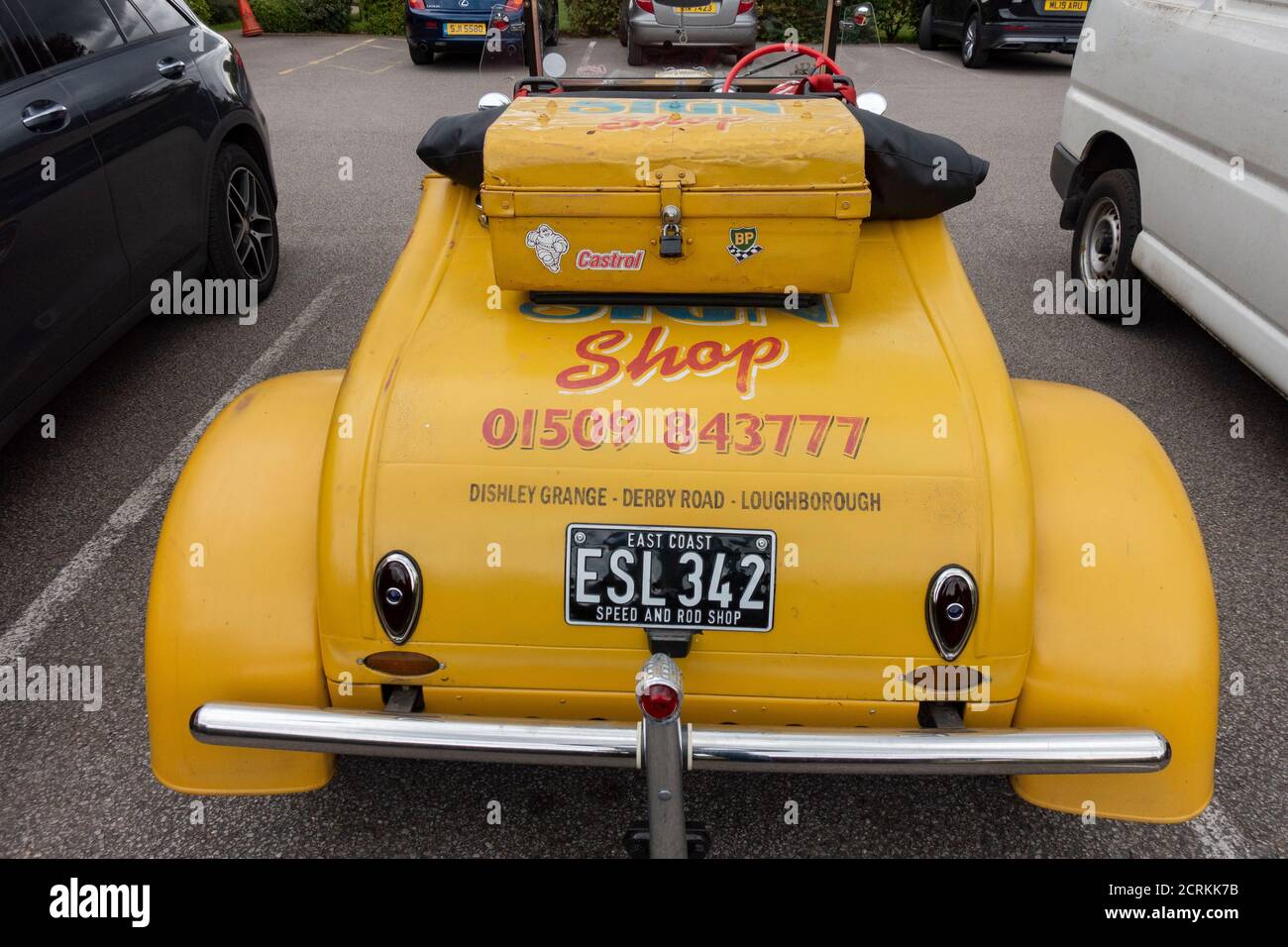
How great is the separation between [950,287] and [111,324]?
3547mm

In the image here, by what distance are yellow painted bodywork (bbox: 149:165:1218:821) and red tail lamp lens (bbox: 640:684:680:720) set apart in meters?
0.30

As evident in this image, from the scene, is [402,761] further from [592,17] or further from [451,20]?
[451,20]

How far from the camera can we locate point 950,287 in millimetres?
2619

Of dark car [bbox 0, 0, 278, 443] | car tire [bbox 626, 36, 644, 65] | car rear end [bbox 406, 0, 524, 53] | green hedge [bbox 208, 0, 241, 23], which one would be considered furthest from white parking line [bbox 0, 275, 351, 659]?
green hedge [bbox 208, 0, 241, 23]

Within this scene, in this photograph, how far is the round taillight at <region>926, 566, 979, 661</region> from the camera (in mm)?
2025

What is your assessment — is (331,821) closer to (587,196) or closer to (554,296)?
(554,296)

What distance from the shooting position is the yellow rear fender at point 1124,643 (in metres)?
2.06

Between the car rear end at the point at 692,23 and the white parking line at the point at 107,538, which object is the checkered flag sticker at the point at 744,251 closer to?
the car rear end at the point at 692,23

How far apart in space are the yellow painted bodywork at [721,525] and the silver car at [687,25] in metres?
1.76

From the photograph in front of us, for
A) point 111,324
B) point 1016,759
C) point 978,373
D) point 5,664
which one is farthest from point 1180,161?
point 5,664
